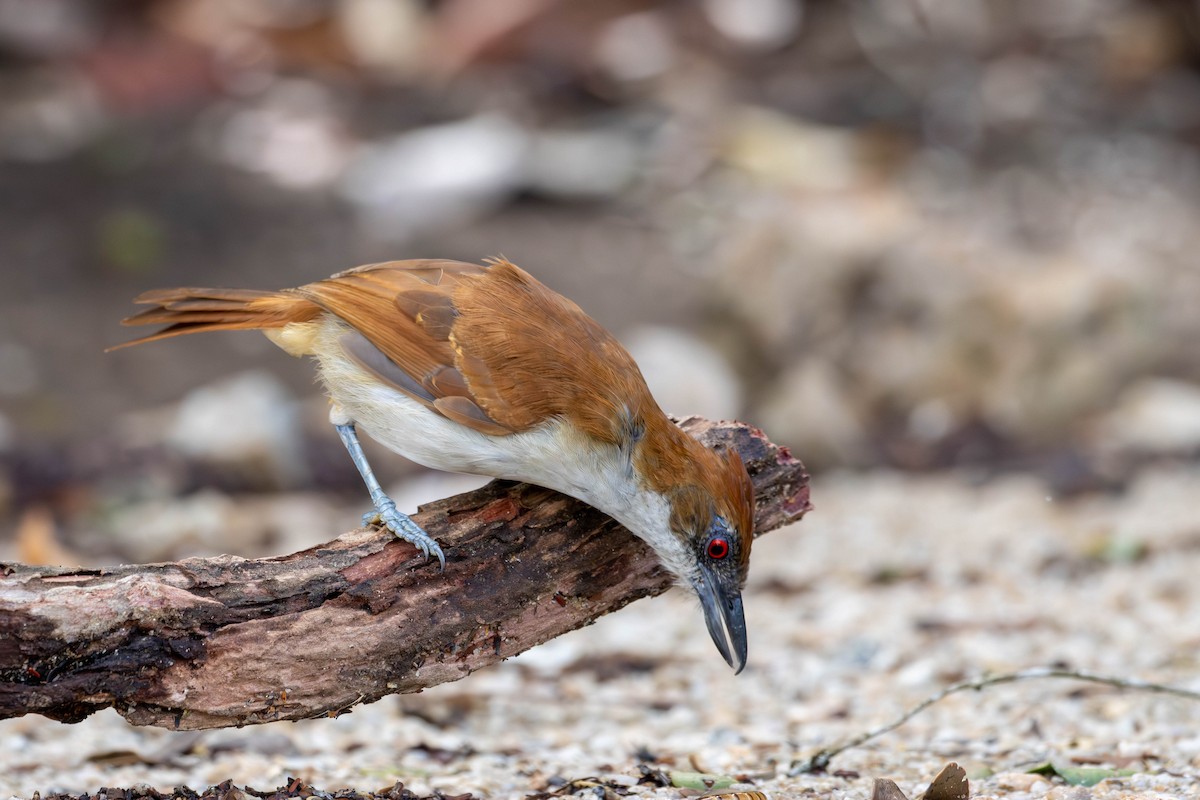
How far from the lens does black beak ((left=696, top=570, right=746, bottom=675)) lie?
12.5ft

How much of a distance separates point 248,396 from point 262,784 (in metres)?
5.18

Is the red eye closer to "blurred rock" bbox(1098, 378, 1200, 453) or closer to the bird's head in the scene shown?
the bird's head

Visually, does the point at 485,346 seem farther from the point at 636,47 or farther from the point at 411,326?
the point at 636,47

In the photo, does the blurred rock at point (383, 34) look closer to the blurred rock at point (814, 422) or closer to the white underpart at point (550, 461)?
the blurred rock at point (814, 422)

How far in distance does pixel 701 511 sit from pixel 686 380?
5.32 meters

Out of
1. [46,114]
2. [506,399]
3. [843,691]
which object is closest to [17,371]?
[46,114]

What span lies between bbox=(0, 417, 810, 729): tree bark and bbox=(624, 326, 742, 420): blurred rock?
493 cm

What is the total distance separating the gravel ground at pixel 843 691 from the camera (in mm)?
4031

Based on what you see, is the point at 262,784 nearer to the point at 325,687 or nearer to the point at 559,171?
the point at 325,687

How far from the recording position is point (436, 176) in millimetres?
13211

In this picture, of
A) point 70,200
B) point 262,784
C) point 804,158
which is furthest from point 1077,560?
point 70,200

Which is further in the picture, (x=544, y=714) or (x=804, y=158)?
(x=804, y=158)

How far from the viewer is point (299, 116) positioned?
14859 millimetres

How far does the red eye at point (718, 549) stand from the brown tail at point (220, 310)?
4.83 ft
